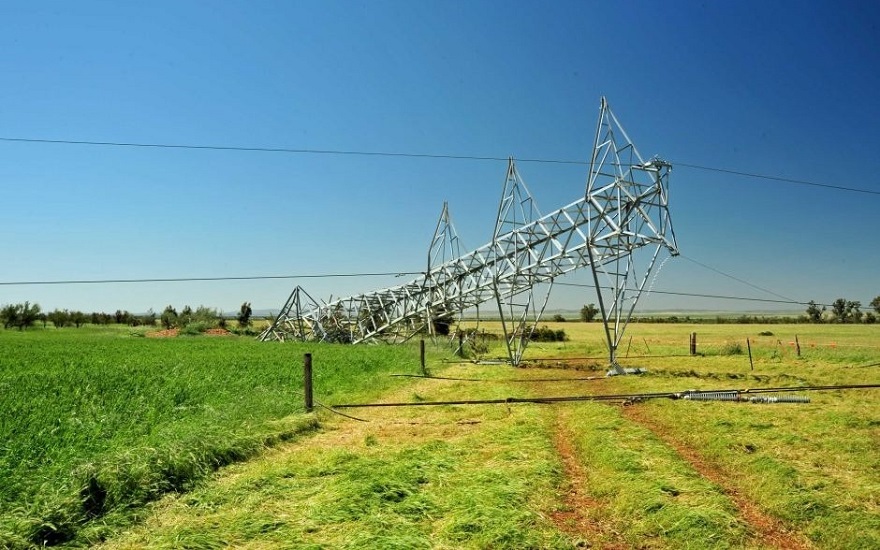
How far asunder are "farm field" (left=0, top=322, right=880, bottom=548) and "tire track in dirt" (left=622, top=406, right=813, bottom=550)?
3cm

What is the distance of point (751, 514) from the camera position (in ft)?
19.9

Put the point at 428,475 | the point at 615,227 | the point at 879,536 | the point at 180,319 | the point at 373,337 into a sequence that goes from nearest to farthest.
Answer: the point at 879,536 < the point at 428,475 < the point at 615,227 < the point at 373,337 < the point at 180,319

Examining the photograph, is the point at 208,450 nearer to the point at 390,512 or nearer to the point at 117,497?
the point at 117,497

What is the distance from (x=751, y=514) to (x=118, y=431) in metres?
8.65

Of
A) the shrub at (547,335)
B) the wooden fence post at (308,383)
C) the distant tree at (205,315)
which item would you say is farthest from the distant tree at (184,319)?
the wooden fence post at (308,383)

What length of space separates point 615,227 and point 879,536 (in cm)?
1553

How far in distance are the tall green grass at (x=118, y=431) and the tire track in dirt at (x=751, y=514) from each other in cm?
652

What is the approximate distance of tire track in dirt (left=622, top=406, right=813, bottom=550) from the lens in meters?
5.36

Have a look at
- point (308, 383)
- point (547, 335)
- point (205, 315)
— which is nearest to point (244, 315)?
point (205, 315)

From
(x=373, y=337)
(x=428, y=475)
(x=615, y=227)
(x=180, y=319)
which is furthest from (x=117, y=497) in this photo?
(x=180, y=319)

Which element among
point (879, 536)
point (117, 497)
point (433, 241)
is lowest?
point (879, 536)

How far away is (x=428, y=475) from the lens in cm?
735

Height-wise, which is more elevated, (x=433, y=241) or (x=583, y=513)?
(x=433, y=241)

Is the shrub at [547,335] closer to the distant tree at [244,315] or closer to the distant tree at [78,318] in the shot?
the distant tree at [244,315]
